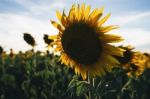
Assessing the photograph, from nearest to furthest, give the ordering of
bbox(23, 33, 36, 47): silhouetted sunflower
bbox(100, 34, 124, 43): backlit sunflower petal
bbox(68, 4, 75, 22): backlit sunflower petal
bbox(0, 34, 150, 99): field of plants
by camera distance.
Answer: bbox(100, 34, 124, 43): backlit sunflower petal < bbox(68, 4, 75, 22): backlit sunflower petal < bbox(0, 34, 150, 99): field of plants < bbox(23, 33, 36, 47): silhouetted sunflower

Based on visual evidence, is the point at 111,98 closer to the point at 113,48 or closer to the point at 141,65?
the point at 141,65

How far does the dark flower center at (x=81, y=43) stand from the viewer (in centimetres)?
361

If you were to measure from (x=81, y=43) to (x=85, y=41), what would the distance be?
1.6 inches

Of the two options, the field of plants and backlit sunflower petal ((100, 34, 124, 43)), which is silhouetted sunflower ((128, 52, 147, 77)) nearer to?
the field of plants

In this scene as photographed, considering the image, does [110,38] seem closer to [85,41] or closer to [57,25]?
[85,41]

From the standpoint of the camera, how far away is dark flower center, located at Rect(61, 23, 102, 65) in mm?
3607

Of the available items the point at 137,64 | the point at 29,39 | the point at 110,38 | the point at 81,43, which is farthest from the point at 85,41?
the point at 29,39

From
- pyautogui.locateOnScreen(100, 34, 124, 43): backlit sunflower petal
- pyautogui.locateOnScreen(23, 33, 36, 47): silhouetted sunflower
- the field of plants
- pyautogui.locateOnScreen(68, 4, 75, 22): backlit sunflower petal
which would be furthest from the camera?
pyautogui.locateOnScreen(23, 33, 36, 47): silhouetted sunflower

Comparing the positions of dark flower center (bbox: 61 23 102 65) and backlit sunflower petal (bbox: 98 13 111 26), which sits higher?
backlit sunflower petal (bbox: 98 13 111 26)

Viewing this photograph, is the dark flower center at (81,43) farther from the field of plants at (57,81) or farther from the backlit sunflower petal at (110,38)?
the field of plants at (57,81)

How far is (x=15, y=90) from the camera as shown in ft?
37.7

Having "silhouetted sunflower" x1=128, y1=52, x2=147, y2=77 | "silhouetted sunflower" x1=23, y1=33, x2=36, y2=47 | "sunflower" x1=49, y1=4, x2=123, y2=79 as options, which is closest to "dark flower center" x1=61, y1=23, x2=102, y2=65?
"sunflower" x1=49, y1=4, x2=123, y2=79

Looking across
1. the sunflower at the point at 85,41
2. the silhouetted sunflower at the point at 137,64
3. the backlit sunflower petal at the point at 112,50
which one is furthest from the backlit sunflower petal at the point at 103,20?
the silhouetted sunflower at the point at 137,64

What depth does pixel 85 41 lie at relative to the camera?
361 cm
